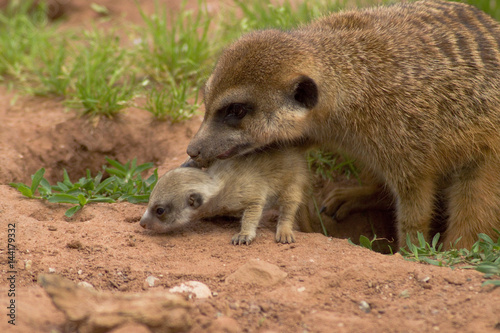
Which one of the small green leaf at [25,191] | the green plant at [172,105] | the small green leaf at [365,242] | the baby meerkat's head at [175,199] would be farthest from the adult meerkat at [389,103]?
the green plant at [172,105]

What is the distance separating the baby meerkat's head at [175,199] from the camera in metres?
3.41

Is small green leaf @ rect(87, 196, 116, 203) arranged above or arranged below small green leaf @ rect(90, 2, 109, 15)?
below

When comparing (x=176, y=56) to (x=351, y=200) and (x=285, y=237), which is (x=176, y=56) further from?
(x=285, y=237)

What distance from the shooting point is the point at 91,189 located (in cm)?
391

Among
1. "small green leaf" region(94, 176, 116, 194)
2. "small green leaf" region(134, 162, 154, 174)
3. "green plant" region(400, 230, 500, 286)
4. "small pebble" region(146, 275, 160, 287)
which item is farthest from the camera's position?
"small green leaf" region(134, 162, 154, 174)

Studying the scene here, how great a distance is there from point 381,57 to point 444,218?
1.41 meters

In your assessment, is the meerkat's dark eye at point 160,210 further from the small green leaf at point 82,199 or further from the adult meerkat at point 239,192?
the small green leaf at point 82,199

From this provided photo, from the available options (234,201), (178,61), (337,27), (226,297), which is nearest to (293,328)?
(226,297)

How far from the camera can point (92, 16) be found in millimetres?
7301

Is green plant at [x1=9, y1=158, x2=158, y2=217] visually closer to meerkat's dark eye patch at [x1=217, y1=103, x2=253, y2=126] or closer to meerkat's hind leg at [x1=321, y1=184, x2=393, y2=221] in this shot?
meerkat's dark eye patch at [x1=217, y1=103, x2=253, y2=126]

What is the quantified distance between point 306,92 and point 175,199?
1036 mm

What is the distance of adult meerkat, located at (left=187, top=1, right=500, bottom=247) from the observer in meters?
3.46

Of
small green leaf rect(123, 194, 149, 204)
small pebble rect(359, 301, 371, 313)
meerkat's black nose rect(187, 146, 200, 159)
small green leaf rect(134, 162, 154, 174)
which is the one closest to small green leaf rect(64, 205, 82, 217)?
small green leaf rect(123, 194, 149, 204)

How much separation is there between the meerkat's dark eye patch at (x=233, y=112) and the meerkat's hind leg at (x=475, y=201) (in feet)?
5.16
